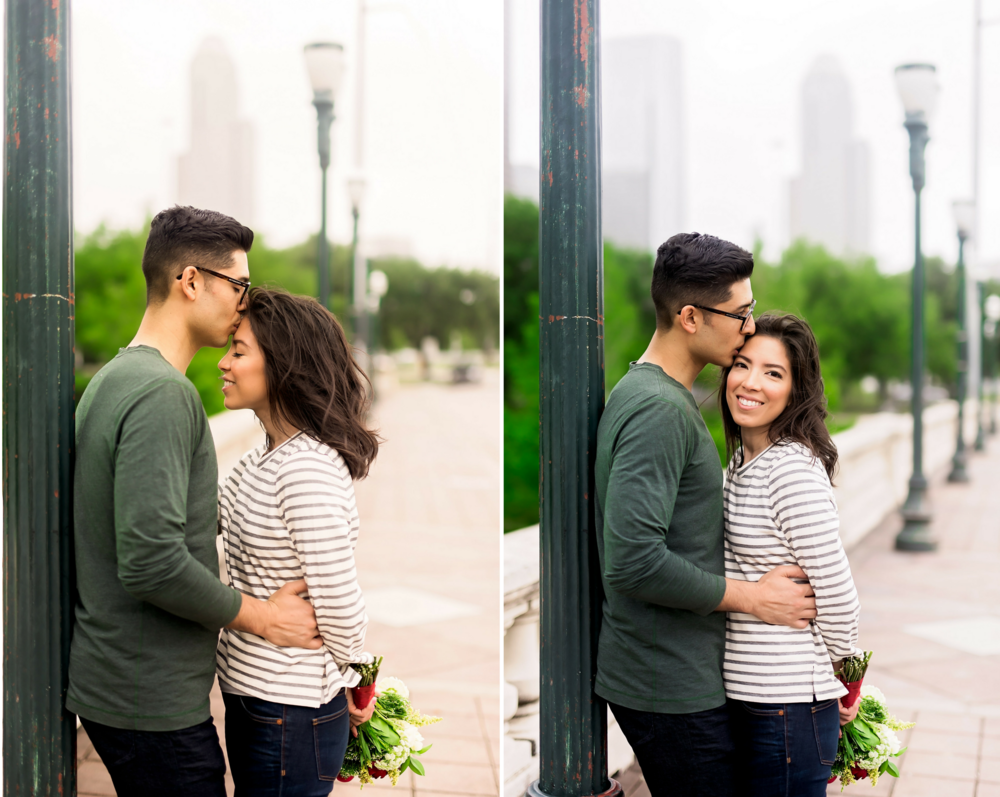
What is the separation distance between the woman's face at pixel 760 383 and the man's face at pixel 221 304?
1.34m

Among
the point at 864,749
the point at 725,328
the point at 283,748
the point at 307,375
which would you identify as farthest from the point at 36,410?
the point at 864,749

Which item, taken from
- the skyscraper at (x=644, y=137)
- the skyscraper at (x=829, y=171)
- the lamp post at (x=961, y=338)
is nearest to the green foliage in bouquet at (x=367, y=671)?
the lamp post at (x=961, y=338)

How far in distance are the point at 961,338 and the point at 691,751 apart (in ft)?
59.7

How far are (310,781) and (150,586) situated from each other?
0.66 metres

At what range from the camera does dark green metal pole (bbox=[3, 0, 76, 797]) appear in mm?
2234

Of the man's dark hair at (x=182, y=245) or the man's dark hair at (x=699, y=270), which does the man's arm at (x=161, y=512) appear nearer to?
the man's dark hair at (x=182, y=245)

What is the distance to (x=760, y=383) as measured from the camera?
250 cm

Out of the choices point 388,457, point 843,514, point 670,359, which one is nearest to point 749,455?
point 670,359

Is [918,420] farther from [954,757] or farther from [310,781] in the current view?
[310,781]

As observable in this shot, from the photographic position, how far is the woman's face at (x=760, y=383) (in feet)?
8.17

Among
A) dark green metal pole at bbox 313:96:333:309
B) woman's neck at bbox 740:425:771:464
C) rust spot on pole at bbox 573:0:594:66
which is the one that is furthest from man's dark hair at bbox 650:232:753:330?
dark green metal pole at bbox 313:96:333:309

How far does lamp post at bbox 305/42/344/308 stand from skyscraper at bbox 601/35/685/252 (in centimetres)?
5099

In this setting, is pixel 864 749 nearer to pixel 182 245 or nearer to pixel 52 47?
pixel 182 245

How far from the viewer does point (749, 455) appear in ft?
8.40
